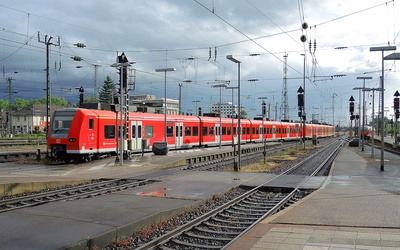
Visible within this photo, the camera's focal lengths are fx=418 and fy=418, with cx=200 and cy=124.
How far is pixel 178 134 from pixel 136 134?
23.6 feet

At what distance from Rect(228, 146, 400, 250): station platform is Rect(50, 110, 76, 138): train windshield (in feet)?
51.2

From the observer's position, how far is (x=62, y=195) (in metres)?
12.5

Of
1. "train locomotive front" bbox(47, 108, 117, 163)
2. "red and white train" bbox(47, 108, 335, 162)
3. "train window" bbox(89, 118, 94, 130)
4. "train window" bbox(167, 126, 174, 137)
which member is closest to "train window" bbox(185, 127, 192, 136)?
"red and white train" bbox(47, 108, 335, 162)

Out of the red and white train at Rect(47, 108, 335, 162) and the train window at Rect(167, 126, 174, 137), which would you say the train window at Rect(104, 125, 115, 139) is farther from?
the train window at Rect(167, 126, 174, 137)

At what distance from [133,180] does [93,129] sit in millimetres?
9368

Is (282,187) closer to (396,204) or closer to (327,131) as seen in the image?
(396,204)

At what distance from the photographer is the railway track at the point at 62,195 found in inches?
426

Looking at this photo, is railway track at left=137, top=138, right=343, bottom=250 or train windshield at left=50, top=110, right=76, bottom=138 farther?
train windshield at left=50, top=110, right=76, bottom=138

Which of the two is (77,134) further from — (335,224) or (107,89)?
(107,89)

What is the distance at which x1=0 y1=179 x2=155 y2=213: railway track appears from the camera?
10.8 metres

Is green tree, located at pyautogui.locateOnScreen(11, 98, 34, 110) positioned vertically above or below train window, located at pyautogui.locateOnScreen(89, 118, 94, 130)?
above

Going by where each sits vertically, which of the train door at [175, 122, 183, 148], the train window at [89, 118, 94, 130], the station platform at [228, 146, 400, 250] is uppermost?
the train window at [89, 118, 94, 130]

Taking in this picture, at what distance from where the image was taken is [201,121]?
4012 cm

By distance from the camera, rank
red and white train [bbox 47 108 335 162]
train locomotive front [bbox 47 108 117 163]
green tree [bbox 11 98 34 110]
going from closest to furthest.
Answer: train locomotive front [bbox 47 108 117 163]
red and white train [bbox 47 108 335 162]
green tree [bbox 11 98 34 110]
